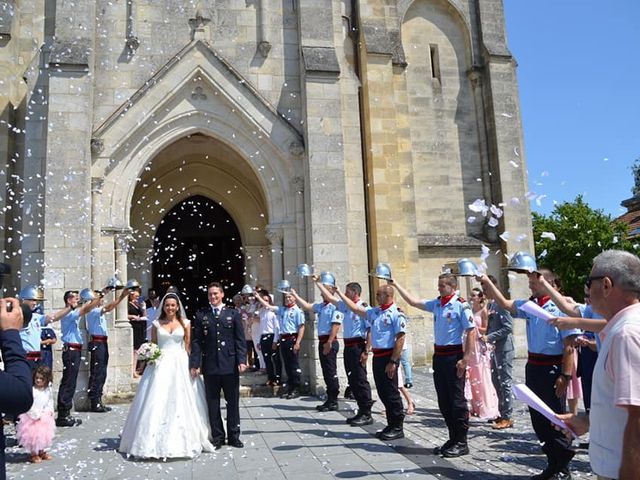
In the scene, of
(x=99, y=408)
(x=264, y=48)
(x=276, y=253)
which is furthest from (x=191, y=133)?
(x=99, y=408)

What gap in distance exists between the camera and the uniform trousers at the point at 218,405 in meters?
7.20

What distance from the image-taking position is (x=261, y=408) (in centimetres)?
989

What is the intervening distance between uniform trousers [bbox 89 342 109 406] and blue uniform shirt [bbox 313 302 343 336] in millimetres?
3855

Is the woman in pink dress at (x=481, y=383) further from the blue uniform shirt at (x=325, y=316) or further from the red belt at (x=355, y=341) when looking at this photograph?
the blue uniform shirt at (x=325, y=316)

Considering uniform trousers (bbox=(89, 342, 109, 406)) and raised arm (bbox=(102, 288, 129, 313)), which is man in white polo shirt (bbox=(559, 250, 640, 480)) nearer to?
raised arm (bbox=(102, 288, 129, 313))

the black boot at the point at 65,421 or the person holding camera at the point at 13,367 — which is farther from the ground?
the person holding camera at the point at 13,367

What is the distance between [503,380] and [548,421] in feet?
9.36

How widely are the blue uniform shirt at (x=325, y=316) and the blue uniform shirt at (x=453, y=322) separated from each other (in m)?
3.15

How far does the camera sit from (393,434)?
7.32 metres

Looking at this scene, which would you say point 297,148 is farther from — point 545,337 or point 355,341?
point 545,337

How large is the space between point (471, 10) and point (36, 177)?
12481 mm

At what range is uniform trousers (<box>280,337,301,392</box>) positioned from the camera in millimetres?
10891

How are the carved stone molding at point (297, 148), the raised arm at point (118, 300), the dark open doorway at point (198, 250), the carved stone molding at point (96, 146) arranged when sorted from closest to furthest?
1. the raised arm at point (118, 300)
2. the carved stone molding at point (96, 146)
3. the carved stone molding at point (297, 148)
4. the dark open doorway at point (198, 250)

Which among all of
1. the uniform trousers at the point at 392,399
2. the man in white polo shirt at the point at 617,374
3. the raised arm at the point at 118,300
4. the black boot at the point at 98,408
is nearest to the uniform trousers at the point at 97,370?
the black boot at the point at 98,408
